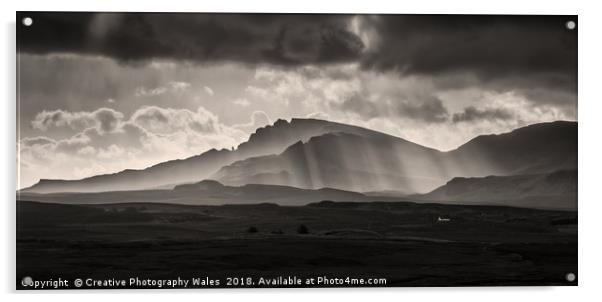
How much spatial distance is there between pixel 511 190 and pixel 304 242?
99 centimetres

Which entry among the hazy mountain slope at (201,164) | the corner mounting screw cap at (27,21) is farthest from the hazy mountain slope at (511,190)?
the corner mounting screw cap at (27,21)

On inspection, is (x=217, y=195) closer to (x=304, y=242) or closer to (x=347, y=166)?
(x=304, y=242)

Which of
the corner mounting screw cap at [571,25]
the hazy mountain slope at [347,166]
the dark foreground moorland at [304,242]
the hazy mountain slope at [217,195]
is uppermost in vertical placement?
the corner mounting screw cap at [571,25]

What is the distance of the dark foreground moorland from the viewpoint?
284 centimetres

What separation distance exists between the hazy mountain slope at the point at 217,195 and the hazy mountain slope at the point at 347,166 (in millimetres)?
32

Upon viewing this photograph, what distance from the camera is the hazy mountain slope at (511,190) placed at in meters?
2.95

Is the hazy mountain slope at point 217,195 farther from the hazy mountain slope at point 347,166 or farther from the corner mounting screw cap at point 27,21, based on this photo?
the corner mounting screw cap at point 27,21

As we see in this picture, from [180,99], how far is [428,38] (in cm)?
117

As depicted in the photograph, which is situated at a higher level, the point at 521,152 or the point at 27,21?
the point at 27,21

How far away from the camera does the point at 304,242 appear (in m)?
2.90

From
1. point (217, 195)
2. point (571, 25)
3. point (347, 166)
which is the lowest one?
point (217, 195)

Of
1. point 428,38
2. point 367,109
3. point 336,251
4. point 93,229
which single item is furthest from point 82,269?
point 428,38

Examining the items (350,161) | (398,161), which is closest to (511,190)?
Result: (398,161)

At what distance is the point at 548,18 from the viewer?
2967 mm
